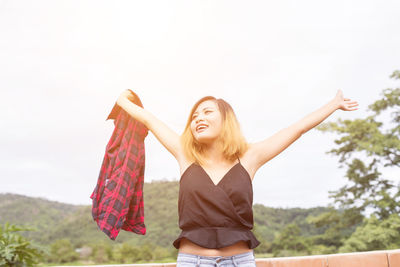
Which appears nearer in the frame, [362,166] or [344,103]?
[344,103]

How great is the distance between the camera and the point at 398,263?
7.86 ft

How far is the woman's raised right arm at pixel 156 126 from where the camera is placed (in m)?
1.77

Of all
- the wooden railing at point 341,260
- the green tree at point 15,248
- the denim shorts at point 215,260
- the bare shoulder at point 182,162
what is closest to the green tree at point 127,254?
the green tree at point 15,248

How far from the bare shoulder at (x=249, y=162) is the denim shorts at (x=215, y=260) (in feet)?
1.24

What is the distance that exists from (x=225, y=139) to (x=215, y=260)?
1.80ft

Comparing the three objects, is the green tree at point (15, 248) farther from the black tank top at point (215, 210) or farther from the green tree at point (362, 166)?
the green tree at point (362, 166)

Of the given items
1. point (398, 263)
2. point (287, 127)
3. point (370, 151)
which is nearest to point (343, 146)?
point (370, 151)

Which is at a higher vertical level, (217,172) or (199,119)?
(199,119)

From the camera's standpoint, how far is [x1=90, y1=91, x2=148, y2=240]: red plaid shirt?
186cm

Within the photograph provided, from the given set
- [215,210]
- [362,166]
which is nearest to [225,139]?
[215,210]

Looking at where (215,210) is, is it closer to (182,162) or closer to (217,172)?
(217,172)

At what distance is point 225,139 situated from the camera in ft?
5.56

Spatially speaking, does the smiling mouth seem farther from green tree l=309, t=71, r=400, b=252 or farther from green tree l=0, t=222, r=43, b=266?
green tree l=309, t=71, r=400, b=252

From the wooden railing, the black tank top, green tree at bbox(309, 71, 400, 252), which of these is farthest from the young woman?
green tree at bbox(309, 71, 400, 252)
